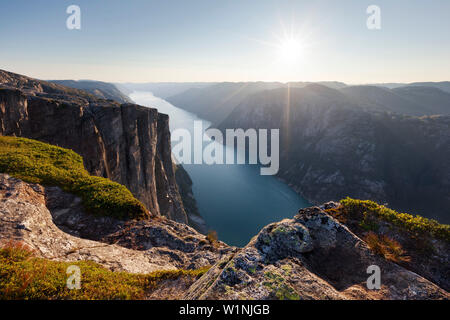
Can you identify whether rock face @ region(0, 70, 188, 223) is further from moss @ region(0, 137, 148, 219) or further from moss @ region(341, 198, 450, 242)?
moss @ region(341, 198, 450, 242)

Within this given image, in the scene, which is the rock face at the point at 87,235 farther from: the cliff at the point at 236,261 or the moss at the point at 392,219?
the moss at the point at 392,219

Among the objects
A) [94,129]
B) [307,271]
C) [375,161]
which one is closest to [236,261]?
[307,271]

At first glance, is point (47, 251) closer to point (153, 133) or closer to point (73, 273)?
point (73, 273)

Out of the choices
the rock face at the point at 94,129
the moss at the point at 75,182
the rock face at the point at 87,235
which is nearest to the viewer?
the rock face at the point at 87,235

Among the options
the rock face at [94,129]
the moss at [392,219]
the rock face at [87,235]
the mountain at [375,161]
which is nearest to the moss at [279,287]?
the moss at [392,219]

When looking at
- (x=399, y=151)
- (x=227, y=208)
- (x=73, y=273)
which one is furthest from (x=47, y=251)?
(x=399, y=151)

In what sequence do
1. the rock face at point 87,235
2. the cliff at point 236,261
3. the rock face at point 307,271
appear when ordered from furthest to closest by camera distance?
the rock face at point 87,235 → the cliff at point 236,261 → the rock face at point 307,271
